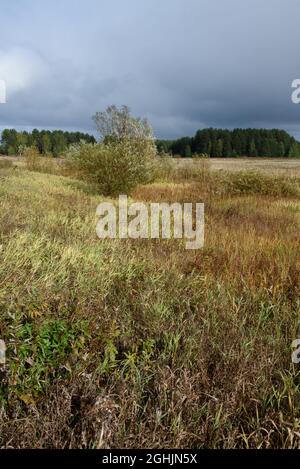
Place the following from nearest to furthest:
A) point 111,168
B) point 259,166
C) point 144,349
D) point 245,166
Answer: point 144,349
point 111,168
point 245,166
point 259,166

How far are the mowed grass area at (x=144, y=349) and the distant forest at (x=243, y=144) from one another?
91.3m

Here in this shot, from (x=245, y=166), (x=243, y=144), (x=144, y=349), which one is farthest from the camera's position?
(x=243, y=144)

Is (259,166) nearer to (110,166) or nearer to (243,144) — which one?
(110,166)

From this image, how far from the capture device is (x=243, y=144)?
321 ft

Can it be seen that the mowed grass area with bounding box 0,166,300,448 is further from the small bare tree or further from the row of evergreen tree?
the row of evergreen tree

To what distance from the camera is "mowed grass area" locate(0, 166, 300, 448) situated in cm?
199

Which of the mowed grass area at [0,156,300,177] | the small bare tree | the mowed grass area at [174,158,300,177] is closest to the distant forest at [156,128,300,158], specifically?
the mowed grass area at [174,158,300,177]

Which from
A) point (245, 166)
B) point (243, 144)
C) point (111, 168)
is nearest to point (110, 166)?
point (111, 168)

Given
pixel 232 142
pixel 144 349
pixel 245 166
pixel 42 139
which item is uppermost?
pixel 232 142

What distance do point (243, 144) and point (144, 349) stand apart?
102 metres

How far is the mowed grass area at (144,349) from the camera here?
1.99m

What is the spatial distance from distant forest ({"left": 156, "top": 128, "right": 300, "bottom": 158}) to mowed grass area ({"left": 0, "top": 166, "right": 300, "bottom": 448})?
91.3 meters
